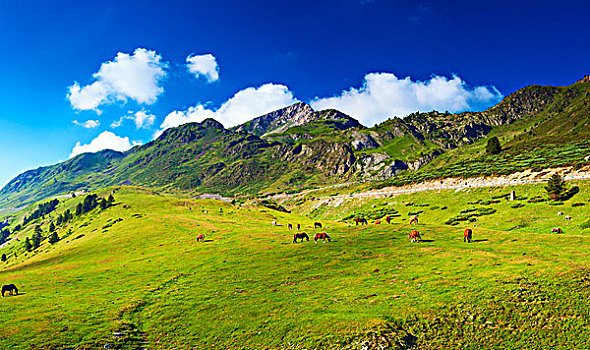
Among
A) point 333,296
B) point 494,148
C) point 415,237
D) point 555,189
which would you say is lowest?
point 333,296

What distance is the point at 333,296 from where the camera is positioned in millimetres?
26016

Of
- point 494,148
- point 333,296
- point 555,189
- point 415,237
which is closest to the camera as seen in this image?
point 333,296

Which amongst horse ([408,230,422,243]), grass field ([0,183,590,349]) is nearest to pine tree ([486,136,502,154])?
grass field ([0,183,590,349])

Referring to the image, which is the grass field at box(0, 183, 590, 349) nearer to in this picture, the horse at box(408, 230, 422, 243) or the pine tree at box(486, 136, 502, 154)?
the horse at box(408, 230, 422, 243)

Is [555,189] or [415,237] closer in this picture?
[415,237]

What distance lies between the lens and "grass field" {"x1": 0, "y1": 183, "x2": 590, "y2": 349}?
18406 mm

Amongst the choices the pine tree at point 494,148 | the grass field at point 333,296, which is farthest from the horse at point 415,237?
the pine tree at point 494,148

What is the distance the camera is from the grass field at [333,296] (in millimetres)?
18406

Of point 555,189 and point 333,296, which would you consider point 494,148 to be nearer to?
point 555,189

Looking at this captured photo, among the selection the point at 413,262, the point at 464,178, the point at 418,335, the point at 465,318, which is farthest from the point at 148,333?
the point at 464,178

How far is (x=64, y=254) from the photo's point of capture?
7731 cm

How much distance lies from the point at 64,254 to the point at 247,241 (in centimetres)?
6286

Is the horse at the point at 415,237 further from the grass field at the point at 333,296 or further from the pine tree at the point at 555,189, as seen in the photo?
the pine tree at the point at 555,189

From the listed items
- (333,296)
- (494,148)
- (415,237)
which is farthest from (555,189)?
(494,148)
